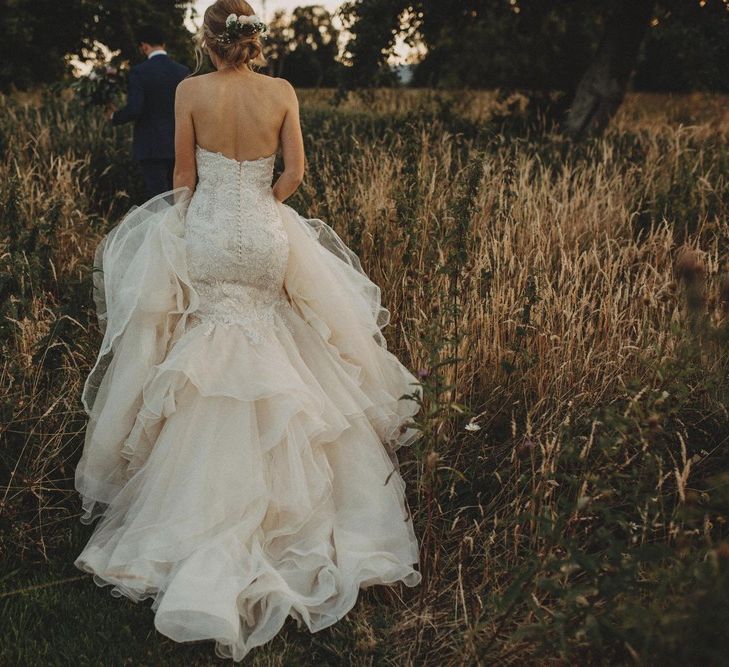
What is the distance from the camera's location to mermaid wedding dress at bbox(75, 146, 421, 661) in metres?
2.78

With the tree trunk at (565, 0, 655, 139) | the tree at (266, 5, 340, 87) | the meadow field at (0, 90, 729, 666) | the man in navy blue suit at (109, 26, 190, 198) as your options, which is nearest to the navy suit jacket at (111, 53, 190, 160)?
the man in navy blue suit at (109, 26, 190, 198)

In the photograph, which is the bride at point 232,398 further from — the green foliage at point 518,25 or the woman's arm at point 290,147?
the green foliage at point 518,25

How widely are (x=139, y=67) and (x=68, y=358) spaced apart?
351cm

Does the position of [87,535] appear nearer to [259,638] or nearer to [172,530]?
[172,530]

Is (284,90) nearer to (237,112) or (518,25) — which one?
(237,112)

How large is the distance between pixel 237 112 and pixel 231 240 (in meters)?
0.53

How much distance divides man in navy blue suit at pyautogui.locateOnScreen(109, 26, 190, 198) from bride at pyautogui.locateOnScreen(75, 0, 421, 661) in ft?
11.2

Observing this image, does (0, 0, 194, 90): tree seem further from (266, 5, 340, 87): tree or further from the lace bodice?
(266, 5, 340, 87): tree

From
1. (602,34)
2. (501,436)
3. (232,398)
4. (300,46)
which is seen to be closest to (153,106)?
(232,398)

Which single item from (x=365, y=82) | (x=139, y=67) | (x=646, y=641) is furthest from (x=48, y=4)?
(x=646, y=641)

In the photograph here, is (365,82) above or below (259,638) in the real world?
above

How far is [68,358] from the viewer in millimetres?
3814

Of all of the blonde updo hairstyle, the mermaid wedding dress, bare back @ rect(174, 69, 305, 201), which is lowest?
the mermaid wedding dress

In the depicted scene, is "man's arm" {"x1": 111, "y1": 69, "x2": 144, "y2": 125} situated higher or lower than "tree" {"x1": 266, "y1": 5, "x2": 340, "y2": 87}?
lower
